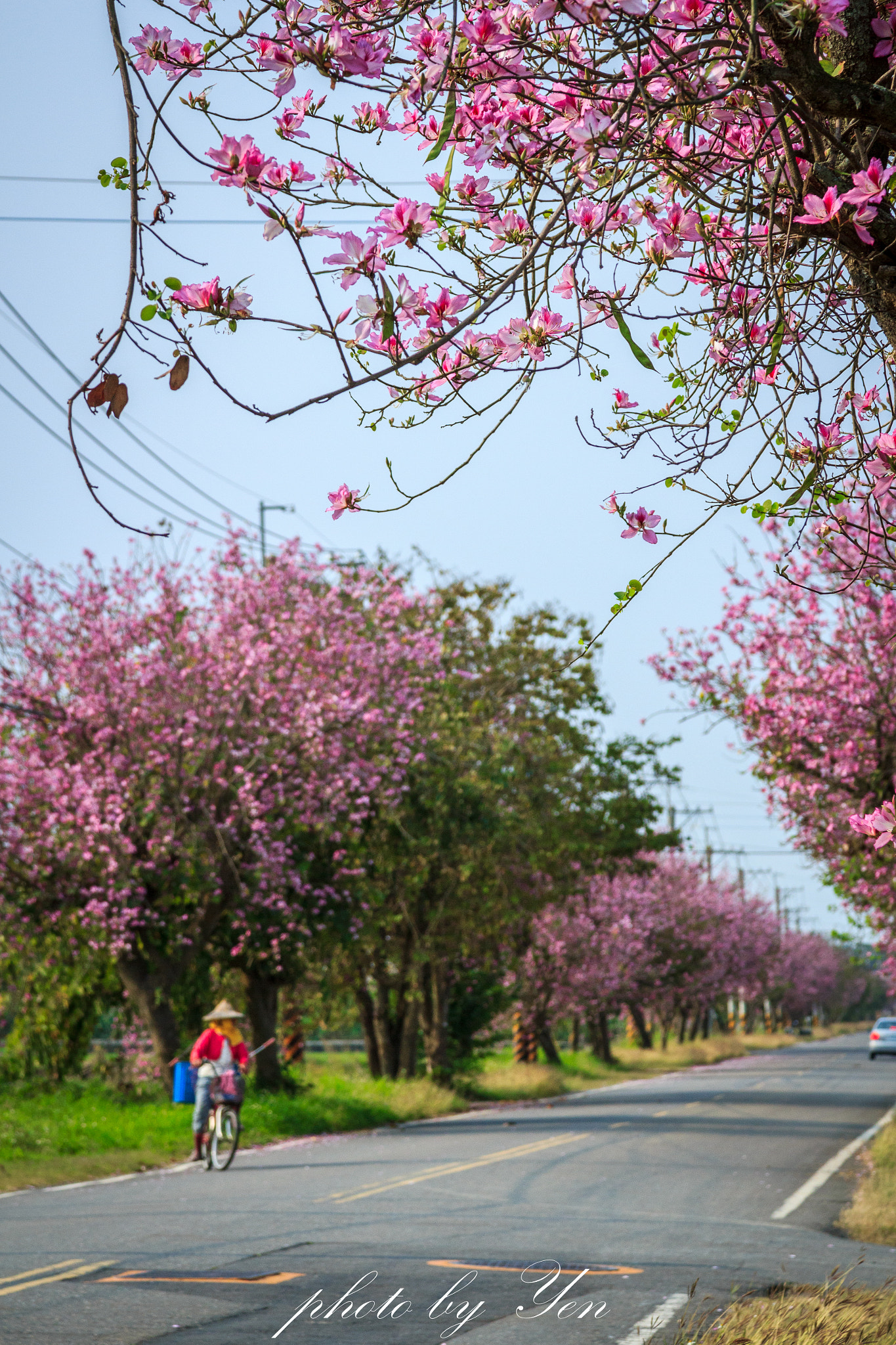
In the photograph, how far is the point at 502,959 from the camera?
32375 mm

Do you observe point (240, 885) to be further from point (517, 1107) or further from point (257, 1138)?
point (517, 1107)

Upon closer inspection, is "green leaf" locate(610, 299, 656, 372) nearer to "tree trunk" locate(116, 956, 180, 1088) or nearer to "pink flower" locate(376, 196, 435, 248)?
"pink flower" locate(376, 196, 435, 248)

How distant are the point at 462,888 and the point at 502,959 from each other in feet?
18.8

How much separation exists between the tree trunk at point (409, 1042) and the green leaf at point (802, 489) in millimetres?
Answer: 26007

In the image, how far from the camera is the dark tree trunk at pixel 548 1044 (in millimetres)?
43781

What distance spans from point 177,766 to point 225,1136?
19.8ft

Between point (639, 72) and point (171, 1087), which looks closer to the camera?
point (639, 72)

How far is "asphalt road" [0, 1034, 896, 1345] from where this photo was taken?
23.0ft

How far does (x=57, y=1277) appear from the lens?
26.4 feet

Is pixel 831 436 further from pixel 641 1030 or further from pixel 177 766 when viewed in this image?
pixel 641 1030

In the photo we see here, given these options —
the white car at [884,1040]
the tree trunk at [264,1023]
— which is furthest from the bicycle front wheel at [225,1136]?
the white car at [884,1040]

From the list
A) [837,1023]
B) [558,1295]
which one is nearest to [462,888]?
[558,1295]

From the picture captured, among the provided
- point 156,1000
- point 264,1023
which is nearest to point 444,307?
point 156,1000

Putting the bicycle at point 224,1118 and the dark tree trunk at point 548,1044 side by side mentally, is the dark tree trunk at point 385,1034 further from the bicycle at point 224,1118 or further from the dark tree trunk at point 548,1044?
the dark tree trunk at point 548,1044
